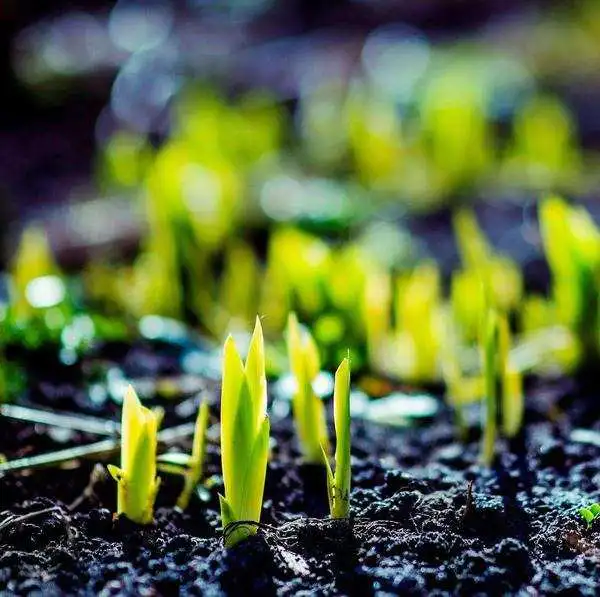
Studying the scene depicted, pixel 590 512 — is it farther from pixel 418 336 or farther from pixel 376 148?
pixel 376 148

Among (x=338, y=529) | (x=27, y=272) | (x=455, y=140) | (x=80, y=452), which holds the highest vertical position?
(x=455, y=140)

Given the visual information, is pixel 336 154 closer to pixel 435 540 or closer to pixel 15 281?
pixel 15 281

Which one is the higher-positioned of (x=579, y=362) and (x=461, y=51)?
(x=461, y=51)

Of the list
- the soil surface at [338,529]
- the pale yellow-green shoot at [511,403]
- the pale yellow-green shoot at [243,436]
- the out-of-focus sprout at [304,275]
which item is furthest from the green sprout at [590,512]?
the out-of-focus sprout at [304,275]

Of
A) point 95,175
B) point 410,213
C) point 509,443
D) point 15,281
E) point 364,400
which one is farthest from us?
point 95,175

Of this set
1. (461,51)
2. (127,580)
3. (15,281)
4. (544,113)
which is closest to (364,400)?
(127,580)

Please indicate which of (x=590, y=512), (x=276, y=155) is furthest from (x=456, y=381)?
(x=276, y=155)
